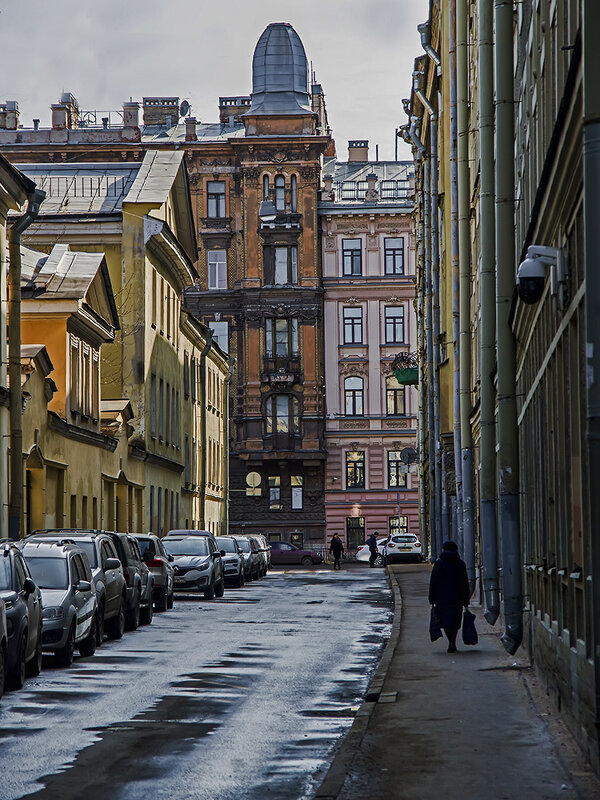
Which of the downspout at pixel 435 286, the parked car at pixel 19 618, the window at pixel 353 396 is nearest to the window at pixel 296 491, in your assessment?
the window at pixel 353 396

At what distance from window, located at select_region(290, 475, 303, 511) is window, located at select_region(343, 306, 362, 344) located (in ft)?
27.1

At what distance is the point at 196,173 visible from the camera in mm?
79438

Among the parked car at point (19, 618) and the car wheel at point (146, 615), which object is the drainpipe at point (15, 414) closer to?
the car wheel at point (146, 615)

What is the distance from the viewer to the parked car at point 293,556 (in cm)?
7003

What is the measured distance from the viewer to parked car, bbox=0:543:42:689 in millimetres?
15023

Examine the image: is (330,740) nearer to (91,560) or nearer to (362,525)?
(91,560)

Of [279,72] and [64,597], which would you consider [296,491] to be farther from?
[64,597]

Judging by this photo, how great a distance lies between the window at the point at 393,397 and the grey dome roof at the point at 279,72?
15.8 metres

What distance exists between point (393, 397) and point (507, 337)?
6547 cm

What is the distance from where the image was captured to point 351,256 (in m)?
81.1

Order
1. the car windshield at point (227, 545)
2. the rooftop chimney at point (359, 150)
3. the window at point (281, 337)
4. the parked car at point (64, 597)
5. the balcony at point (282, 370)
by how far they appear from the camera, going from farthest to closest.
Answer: the rooftop chimney at point (359, 150) < the window at point (281, 337) < the balcony at point (282, 370) < the car windshield at point (227, 545) < the parked car at point (64, 597)

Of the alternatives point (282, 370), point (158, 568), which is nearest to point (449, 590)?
point (158, 568)

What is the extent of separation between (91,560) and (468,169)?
41.7ft

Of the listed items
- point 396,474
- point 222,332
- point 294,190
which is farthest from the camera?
point 396,474
